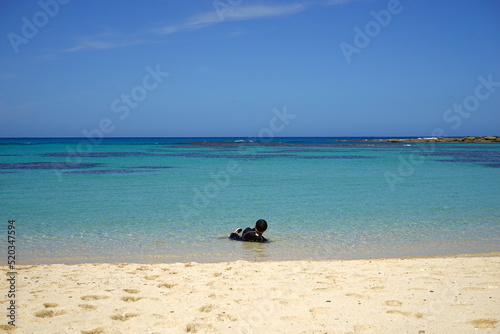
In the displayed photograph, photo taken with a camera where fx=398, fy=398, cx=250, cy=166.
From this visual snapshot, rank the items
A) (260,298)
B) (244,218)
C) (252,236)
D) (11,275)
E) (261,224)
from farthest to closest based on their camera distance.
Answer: (244,218) < (252,236) < (261,224) < (11,275) < (260,298)

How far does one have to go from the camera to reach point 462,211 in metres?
13.3

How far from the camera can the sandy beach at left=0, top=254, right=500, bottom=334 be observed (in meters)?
4.54

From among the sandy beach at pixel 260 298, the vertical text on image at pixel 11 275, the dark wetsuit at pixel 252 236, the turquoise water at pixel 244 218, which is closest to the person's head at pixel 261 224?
the dark wetsuit at pixel 252 236

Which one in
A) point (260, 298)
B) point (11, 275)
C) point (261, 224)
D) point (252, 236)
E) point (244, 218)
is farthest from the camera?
point (244, 218)

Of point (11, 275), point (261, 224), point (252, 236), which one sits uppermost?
point (261, 224)

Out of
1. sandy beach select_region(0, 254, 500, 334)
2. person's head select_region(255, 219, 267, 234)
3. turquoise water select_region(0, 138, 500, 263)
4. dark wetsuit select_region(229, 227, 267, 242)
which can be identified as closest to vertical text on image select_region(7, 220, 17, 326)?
sandy beach select_region(0, 254, 500, 334)

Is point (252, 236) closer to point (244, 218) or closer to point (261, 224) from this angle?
point (261, 224)

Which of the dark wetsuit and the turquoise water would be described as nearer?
the turquoise water

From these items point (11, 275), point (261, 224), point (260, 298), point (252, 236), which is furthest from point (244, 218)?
point (260, 298)

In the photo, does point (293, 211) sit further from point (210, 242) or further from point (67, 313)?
point (67, 313)

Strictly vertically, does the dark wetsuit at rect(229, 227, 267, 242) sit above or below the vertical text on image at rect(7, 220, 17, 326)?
above

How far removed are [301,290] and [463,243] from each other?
19.1 feet

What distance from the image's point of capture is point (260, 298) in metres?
5.51

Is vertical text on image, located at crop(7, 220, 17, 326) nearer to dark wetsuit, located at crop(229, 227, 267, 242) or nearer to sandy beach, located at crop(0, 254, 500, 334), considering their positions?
sandy beach, located at crop(0, 254, 500, 334)
